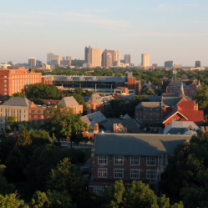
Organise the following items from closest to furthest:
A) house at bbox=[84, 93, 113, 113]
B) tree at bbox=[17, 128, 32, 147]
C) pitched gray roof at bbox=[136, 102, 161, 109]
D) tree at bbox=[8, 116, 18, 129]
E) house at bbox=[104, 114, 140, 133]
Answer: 1. tree at bbox=[17, 128, 32, 147]
2. house at bbox=[104, 114, 140, 133]
3. tree at bbox=[8, 116, 18, 129]
4. pitched gray roof at bbox=[136, 102, 161, 109]
5. house at bbox=[84, 93, 113, 113]

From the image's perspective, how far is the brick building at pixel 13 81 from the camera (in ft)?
358

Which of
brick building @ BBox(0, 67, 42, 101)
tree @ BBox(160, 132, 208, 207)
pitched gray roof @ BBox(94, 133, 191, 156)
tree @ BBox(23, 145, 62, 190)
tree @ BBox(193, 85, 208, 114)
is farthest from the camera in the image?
brick building @ BBox(0, 67, 42, 101)

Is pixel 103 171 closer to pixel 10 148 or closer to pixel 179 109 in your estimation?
pixel 10 148

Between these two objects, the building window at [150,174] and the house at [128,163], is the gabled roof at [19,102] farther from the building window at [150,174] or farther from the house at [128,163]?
the building window at [150,174]

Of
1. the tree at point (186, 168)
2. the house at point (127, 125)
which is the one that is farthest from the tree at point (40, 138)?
the tree at point (186, 168)

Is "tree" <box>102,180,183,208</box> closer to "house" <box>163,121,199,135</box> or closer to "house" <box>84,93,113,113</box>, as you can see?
"house" <box>163,121,199,135</box>

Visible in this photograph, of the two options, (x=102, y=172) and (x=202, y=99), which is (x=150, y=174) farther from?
(x=202, y=99)

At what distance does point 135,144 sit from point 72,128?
1711cm

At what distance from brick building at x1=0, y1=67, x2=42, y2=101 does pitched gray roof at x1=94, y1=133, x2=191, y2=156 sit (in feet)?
240

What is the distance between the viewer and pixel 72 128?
56281 millimetres

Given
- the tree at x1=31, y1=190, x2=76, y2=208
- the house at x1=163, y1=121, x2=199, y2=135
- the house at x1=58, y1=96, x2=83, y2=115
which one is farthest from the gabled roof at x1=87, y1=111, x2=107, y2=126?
the tree at x1=31, y1=190, x2=76, y2=208

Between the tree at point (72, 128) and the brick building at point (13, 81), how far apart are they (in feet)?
187

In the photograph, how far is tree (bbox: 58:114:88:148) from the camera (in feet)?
182

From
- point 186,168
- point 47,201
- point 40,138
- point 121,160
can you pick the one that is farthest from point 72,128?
point 47,201
